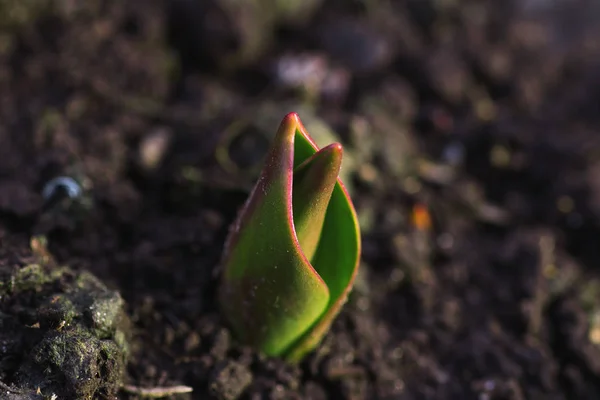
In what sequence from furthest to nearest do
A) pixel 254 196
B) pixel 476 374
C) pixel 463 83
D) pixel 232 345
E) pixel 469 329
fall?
pixel 463 83
pixel 469 329
pixel 476 374
pixel 232 345
pixel 254 196

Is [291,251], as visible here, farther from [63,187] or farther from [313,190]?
[63,187]

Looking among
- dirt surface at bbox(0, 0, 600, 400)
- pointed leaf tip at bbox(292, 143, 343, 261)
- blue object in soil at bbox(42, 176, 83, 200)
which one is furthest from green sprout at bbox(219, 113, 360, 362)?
blue object in soil at bbox(42, 176, 83, 200)

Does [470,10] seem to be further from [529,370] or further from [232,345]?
[232,345]

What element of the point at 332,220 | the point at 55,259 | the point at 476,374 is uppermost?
the point at 332,220

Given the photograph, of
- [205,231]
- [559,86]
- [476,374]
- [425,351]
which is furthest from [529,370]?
[559,86]

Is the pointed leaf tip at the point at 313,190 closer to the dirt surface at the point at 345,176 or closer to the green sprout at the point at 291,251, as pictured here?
the green sprout at the point at 291,251

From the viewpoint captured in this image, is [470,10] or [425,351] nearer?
[425,351]
